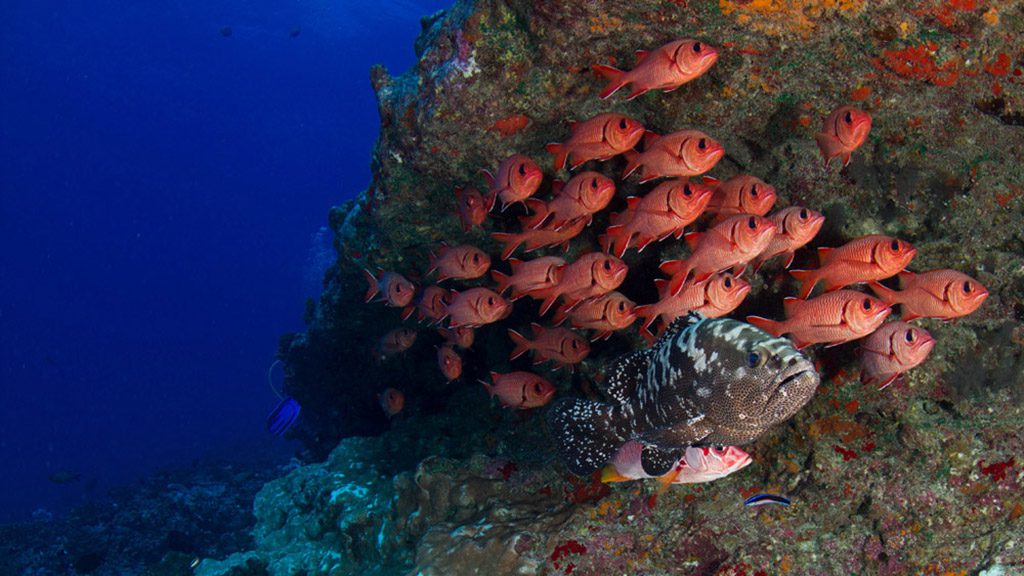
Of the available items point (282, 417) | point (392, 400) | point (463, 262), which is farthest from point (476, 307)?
point (282, 417)

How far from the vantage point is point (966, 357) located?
13.2 feet

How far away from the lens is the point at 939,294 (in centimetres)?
332

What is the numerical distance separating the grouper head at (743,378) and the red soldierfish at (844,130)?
171 cm

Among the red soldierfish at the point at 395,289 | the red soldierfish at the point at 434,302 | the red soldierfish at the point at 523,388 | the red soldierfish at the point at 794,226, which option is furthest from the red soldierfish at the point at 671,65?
the red soldierfish at the point at 395,289

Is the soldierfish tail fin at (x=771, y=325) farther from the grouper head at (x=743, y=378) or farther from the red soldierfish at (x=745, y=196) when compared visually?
the grouper head at (x=743, y=378)

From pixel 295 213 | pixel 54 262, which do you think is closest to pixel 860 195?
pixel 54 262

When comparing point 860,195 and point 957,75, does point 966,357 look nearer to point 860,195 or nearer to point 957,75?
point 860,195

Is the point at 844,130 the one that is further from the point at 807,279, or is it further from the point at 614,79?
the point at 614,79

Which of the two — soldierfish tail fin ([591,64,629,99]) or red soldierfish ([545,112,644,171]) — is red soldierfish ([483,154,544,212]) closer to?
red soldierfish ([545,112,644,171])

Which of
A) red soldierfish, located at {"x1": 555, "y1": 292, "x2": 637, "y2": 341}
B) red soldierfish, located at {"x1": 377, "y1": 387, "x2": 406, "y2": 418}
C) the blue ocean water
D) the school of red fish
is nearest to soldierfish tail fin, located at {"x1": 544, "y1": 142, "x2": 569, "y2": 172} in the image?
the school of red fish

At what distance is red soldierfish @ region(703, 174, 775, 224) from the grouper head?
1.38 meters

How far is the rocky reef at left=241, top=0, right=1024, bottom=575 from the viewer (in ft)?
11.9

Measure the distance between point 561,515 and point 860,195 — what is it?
3.29 m

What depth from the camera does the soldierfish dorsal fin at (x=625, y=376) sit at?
11.7 feet
